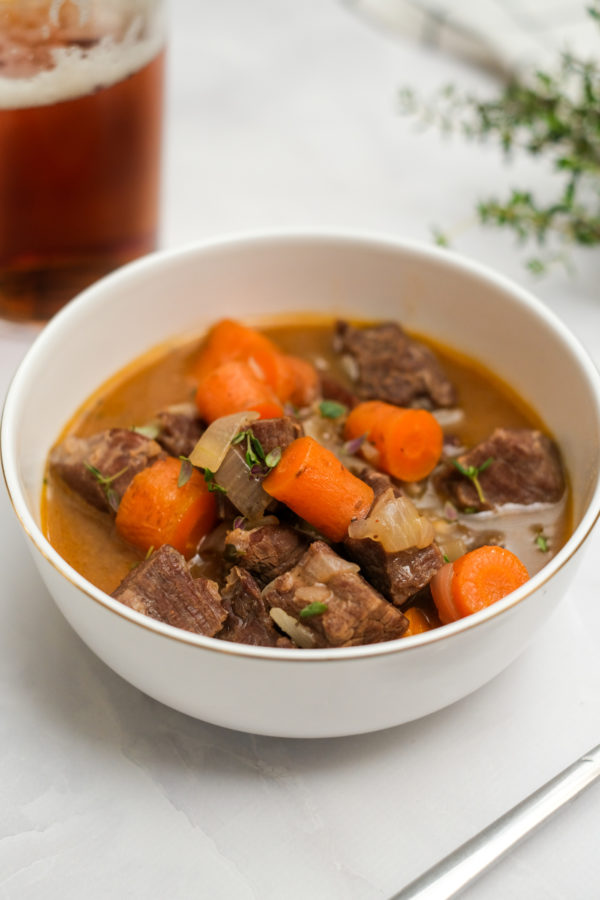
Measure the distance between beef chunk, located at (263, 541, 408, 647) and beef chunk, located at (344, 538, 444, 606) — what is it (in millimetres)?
64

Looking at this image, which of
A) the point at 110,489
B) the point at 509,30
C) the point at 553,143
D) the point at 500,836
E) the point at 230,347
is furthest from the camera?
the point at 509,30

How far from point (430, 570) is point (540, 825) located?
0.69 m

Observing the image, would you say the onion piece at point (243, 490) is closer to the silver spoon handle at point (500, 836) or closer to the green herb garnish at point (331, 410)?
the green herb garnish at point (331, 410)

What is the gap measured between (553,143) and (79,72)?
1973 millimetres

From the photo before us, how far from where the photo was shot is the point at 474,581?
2.67m

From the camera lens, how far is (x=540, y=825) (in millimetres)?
2520

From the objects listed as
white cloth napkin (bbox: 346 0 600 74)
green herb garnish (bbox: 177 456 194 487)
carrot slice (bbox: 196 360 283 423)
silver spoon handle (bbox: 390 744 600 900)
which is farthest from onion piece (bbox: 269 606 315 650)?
white cloth napkin (bbox: 346 0 600 74)

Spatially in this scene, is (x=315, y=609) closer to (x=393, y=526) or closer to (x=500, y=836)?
(x=393, y=526)

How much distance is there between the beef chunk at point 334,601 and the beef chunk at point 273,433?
31cm

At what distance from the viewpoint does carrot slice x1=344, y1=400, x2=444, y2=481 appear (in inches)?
120

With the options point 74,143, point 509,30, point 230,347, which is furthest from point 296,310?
point 509,30

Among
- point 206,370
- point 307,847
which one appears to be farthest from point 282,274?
point 307,847

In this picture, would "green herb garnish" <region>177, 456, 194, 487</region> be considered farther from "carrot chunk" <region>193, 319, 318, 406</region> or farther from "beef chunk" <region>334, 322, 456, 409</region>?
"beef chunk" <region>334, 322, 456, 409</region>

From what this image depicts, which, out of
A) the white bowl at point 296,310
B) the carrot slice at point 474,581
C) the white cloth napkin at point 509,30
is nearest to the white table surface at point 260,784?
the white bowl at point 296,310
